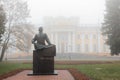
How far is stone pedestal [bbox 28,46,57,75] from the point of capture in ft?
51.3

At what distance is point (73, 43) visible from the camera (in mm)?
85875

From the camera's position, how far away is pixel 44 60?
15688 mm

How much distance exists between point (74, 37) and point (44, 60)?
231 feet

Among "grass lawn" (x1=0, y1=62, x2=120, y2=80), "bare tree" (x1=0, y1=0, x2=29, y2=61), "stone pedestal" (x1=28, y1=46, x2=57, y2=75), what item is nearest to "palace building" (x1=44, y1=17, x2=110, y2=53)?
"bare tree" (x1=0, y1=0, x2=29, y2=61)

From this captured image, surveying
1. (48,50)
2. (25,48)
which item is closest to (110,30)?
(48,50)

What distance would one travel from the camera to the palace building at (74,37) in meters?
85.1

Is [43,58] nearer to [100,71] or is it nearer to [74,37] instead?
[100,71]

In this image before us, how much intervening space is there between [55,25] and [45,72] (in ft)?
230

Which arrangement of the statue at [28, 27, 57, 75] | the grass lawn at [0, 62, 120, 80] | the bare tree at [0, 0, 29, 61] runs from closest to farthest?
the grass lawn at [0, 62, 120, 80] < the statue at [28, 27, 57, 75] < the bare tree at [0, 0, 29, 61]

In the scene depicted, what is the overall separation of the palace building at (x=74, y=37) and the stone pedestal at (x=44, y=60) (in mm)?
68610

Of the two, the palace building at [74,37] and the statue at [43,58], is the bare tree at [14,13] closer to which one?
the statue at [43,58]

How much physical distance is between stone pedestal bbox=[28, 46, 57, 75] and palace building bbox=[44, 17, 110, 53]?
68610mm

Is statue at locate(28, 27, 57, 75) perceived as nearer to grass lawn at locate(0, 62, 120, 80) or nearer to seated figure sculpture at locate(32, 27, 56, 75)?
seated figure sculpture at locate(32, 27, 56, 75)

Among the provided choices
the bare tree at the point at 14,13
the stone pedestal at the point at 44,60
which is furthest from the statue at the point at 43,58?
the bare tree at the point at 14,13
